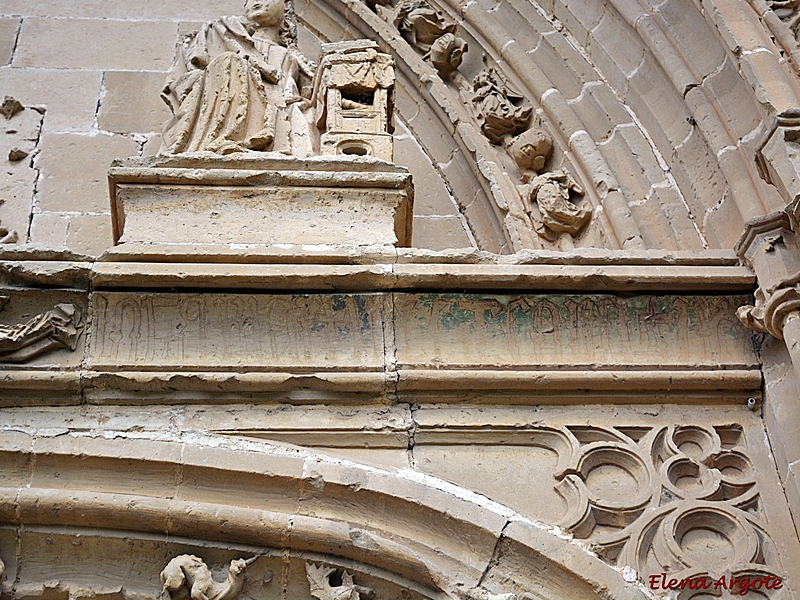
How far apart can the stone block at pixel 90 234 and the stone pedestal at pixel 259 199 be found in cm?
74

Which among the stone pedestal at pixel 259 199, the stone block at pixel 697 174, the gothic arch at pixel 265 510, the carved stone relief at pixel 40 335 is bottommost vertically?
the gothic arch at pixel 265 510

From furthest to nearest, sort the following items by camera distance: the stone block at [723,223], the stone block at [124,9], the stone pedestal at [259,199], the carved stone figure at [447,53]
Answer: the stone block at [124,9] → the carved stone figure at [447,53] → the stone block at [723,223] → the stone pedestal at [259,199]

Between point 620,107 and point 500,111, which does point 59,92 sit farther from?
point 620,107

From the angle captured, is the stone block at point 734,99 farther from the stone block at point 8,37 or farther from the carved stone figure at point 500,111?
the stone block at point 8,37

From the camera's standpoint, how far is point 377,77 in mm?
4102

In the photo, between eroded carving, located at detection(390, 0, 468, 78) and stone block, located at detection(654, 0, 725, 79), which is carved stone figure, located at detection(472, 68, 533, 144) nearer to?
eroded carving, located at detection(390, 0, 468, 78)

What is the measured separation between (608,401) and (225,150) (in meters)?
1.44

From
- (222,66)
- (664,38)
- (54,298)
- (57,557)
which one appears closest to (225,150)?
(222,66)

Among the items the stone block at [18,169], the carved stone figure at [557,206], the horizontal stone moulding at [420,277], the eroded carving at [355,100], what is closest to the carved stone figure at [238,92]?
the eroded carving at [355,100]

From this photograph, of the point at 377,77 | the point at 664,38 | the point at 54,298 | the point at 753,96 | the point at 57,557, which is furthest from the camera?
the point at 664,38

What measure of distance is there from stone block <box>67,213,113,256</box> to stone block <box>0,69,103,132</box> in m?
0.53

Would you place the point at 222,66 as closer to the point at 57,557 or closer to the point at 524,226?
the point at 524,226

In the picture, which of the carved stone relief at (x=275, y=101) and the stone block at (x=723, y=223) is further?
the carved stone relief at (x=275, y=101)

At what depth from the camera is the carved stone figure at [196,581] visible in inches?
120
